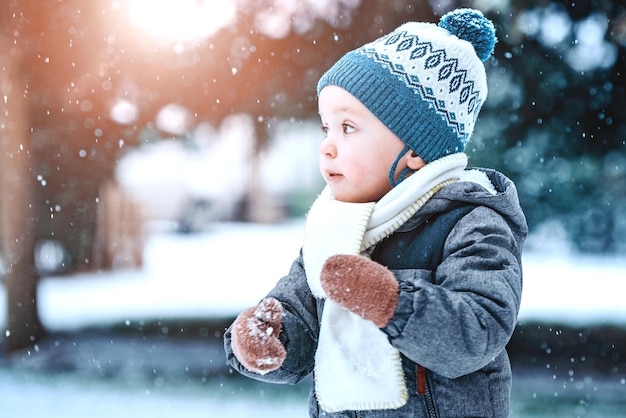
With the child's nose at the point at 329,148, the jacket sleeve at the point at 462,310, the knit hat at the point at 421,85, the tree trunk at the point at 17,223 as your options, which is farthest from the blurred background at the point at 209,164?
the jacket sleeve at the point at 462,310

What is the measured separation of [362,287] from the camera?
86 centimetres

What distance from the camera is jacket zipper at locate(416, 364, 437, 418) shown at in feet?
3.24

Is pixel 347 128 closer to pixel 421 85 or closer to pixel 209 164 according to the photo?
pixel 421 85

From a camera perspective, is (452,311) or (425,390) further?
(425,390)

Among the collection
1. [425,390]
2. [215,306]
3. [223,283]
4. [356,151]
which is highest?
[356,151]

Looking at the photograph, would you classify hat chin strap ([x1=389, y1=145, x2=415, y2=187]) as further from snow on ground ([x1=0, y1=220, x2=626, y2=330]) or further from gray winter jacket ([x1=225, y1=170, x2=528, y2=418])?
snow on ground ([x1=0, y1=220, x2=626, y2=330])

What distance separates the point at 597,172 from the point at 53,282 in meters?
3.43

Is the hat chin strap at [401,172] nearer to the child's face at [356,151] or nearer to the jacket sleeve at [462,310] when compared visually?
the child's face at [356,151]

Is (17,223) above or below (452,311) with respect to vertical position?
below

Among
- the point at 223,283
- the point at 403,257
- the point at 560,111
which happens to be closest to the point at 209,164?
the point at 223,283

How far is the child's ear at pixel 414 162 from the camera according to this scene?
1.15 metres

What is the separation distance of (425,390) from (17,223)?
3.83 m

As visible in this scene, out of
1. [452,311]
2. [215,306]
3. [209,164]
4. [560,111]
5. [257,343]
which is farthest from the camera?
[215,306]

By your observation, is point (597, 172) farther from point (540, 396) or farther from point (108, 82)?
point (108, 82)
